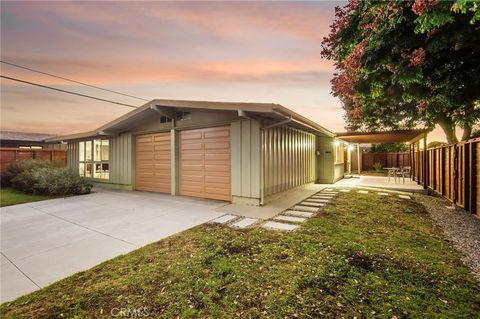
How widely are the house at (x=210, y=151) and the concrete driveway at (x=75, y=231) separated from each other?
1.00m

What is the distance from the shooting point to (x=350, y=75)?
177 inches

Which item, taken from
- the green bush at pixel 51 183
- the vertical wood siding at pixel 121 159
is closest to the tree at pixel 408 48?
the vertical wood siding at pixel 121 159

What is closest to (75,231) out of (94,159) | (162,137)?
(162,137)

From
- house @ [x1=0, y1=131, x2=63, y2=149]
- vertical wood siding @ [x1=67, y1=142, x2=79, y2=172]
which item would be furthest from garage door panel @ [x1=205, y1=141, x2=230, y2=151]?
house @ [x1=0, y1=131, x2=63, y2=149]

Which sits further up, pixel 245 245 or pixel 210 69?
pixel 210 69

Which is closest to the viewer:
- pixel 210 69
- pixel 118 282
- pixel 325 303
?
pixel 325 303

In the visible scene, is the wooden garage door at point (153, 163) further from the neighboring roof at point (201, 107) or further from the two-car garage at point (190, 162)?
the neighboring roof at point (201, 107)

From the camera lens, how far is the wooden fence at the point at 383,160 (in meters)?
18.8

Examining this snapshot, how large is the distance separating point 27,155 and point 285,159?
1465 cm

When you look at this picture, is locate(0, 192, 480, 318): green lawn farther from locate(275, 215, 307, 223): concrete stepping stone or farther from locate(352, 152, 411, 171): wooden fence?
locate(352, 152, 411, 171): wooden fence

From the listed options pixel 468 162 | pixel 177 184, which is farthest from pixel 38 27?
pixel 468 162

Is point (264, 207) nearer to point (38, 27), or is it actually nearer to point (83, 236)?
point (83, 236)

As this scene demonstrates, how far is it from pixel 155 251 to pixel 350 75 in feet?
16.5

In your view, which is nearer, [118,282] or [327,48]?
[118,282]
